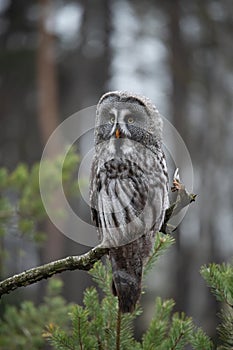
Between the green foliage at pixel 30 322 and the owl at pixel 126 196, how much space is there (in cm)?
94

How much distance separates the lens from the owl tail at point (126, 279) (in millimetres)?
2553

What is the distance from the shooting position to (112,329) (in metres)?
2.43

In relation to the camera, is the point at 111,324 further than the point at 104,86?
No

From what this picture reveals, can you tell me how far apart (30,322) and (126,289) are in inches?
51.9

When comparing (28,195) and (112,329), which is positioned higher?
(28,195)

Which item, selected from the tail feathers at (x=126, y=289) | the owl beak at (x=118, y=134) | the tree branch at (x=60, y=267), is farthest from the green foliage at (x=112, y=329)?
the owl beak at (x=118, y=134)

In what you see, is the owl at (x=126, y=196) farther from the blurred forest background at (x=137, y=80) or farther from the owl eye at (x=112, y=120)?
the blurred forest background at (x=137, y=80)

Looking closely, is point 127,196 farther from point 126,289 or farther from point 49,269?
point 49,269

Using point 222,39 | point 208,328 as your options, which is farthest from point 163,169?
point 222,39

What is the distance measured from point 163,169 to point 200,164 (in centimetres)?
825

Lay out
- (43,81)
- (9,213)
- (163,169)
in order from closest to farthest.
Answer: (163,169), (9,213), (43,81)

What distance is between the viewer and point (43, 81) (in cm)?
1040

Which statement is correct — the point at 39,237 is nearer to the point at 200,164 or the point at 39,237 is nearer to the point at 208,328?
the point at 208,328

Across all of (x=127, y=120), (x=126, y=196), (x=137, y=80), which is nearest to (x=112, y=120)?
(x=127, y=120)
